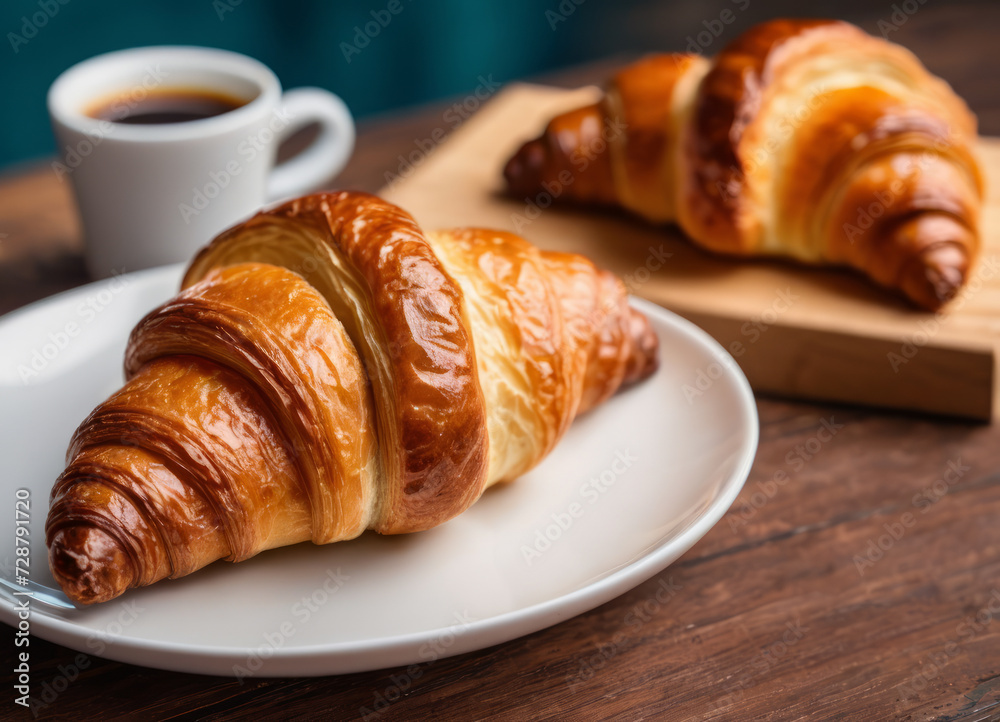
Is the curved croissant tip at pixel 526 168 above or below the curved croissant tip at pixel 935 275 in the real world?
above

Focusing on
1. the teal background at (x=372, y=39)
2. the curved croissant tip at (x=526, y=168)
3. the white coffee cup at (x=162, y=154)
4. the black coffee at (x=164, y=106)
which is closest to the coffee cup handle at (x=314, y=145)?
the white coffee cup at (x=162, y=154)

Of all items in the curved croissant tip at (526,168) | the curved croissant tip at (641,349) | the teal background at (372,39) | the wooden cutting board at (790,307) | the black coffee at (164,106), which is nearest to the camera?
the curved croissant tip at (641,349)

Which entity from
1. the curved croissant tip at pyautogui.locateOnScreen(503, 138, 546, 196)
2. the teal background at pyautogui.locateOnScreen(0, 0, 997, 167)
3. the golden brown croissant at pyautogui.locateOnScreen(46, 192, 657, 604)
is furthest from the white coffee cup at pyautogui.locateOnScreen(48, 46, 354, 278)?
the teal background at pyautogui.locateOnScreen(0, 0, 997, 167)

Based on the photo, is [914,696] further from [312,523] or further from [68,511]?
[68,511]

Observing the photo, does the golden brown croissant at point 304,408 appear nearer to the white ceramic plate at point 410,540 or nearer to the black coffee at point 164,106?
the white ceramic plate at point 410,540

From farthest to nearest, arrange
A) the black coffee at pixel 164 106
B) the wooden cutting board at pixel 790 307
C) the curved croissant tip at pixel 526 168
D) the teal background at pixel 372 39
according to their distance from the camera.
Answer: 1. the teal background at pixel 372 39
2. the curved croissant tip at pixel 526 168
3. the black coffee at pixel 164 106
4. the wooden cutting board at pixel 790 307

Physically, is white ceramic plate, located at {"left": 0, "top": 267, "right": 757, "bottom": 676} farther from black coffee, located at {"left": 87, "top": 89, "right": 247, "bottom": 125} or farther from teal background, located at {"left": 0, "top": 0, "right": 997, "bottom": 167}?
teal background, located at {"left": 0, "top": 0, "right": 997, "bottom": 167}

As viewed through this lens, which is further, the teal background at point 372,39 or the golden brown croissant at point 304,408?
the teal background at point 372,39
